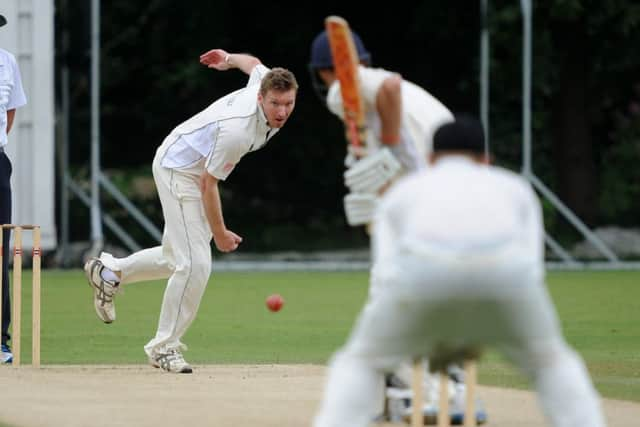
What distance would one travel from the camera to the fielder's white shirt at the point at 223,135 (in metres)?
8.25

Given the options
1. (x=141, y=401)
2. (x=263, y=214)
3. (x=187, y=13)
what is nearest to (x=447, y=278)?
(x=141, y=401)

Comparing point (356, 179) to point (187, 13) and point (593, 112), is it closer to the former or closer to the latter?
point (187, 13)

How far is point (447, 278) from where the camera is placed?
4391 mm

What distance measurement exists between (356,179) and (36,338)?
3.48 m

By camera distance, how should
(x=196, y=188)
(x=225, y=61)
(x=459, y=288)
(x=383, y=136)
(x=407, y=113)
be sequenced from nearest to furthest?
1. (x=459, y=288)
2. (x=383, y=136)
3. (x=407, y=113)
4. (x=196, y=188)
5. (x=225, y=61)

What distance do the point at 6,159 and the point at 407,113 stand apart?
383 centimetres

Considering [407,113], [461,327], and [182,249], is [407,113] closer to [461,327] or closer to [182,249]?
[461,327]

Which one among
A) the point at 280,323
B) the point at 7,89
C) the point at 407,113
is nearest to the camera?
the point at 407,113

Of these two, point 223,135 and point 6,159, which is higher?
point 223,135

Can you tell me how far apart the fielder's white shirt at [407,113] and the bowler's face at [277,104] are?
179 cm

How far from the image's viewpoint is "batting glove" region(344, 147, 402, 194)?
19.4 feet

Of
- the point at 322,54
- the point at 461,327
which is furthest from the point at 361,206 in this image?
the point at 461,327

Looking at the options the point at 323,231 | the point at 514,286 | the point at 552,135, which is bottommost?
the point at 323,231

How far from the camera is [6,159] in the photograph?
9.42 metres
